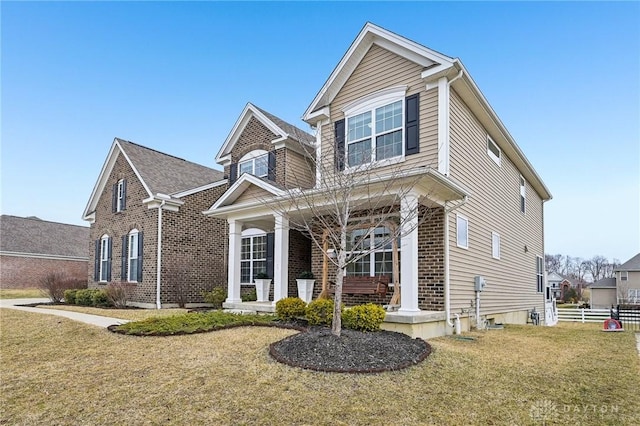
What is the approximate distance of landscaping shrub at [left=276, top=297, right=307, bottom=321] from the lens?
9539mm

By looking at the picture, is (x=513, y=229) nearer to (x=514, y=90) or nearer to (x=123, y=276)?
(x=514, y=90)

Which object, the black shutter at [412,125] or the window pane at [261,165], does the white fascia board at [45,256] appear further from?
Result: the black shutter at [412,125]

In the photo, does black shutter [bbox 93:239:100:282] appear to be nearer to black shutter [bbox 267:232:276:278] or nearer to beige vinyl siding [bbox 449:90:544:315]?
black shutter [bbox 267:232:276:278]

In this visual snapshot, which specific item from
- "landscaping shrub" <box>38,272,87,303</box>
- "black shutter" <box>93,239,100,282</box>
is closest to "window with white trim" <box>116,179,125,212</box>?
"black shutter" <box>93,239,100,282</box>

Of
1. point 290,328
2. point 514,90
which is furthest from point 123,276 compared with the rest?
point 514,90

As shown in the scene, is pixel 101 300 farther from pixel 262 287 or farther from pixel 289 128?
pixel 289 128

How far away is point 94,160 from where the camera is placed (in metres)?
20.8

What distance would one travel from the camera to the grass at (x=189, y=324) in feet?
28.2

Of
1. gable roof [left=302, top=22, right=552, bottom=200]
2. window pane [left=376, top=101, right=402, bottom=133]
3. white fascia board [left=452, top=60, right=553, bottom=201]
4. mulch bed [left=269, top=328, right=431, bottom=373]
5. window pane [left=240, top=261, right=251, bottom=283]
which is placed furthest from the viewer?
window pane [left=240, top=261, right=251, bottom=283]

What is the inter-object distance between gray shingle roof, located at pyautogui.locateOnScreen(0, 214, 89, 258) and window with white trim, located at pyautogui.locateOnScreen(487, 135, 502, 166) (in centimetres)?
3147

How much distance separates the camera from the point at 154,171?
17.7 meters

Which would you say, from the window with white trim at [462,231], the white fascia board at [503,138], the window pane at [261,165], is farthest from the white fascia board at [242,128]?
the window with white trim at [462,231]

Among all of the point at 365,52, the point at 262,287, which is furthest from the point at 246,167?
the point at 365,52

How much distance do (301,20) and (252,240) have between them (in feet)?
26.6
